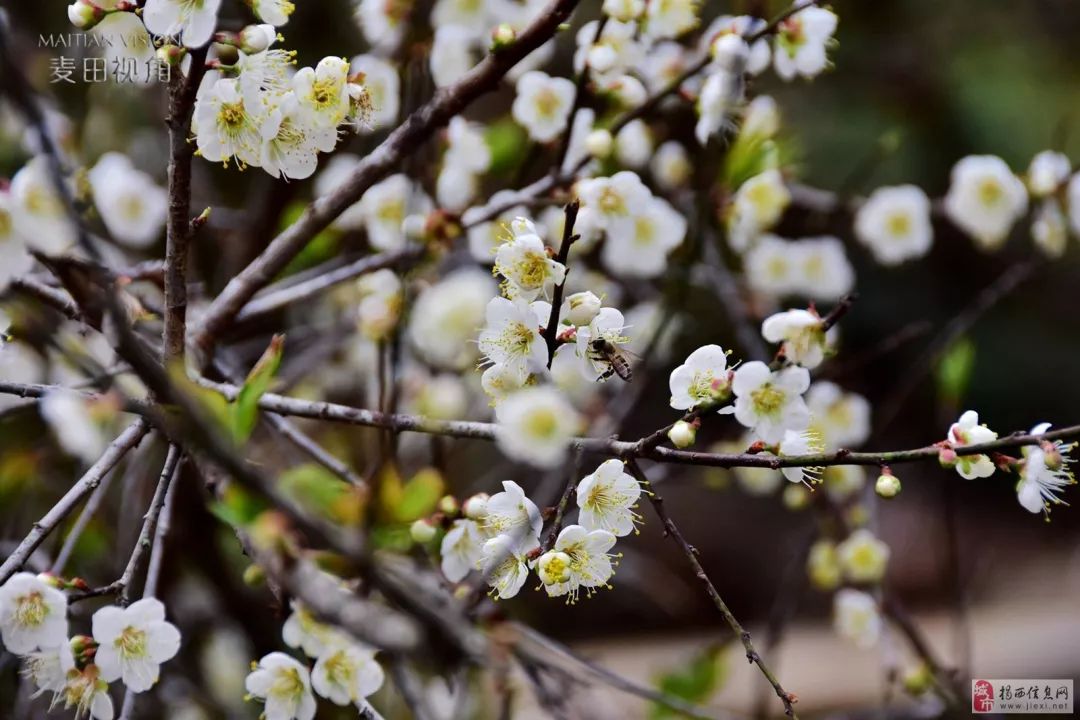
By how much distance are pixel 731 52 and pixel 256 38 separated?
0.59 metres

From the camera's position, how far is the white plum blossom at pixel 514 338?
0.85m

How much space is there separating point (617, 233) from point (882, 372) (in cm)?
312

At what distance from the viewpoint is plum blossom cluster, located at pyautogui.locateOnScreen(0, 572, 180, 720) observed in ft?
2.66

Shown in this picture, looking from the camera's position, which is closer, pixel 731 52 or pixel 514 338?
pixel 514 338

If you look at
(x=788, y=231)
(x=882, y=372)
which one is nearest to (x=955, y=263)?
(x=882, y=372)

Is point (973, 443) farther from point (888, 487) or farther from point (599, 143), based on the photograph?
point (599, 143)

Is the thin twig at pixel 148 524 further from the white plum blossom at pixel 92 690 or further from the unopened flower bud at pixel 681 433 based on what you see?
the unopened flower bud at pixel 681 433

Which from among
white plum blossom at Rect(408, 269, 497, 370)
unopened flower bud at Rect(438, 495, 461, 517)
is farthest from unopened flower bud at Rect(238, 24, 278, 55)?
white plum blossom at Rect(408, 269, 497, 370)

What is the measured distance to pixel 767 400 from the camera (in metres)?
0.77

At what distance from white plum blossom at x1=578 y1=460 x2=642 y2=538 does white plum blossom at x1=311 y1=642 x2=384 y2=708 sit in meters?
0.27

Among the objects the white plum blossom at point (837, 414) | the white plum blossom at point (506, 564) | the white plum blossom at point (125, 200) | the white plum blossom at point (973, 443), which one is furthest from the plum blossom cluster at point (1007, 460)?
the white plum blossom at point (125, 200)

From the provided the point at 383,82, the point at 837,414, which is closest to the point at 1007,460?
the point at 837,414

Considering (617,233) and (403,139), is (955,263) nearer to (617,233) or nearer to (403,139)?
(617,233)

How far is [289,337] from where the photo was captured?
1.85 m
